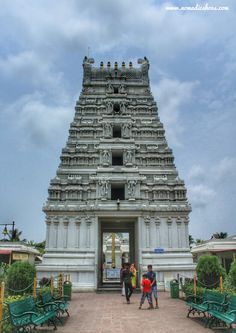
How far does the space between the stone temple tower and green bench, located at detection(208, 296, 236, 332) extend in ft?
45.8

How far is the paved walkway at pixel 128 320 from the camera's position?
36.1ft

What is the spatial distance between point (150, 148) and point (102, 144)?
4777mm

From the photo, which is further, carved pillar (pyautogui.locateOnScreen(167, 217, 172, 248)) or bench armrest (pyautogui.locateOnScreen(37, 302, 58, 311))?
carved pillar (pyautogui.locateOnScreen(167, 217, 172, 248))

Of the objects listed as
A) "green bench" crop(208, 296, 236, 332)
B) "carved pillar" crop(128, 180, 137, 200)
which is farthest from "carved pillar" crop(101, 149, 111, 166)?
"green bench" crop(208, 296, 236, 332)

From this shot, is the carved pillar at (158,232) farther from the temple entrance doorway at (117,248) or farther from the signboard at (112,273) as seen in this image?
the signboard at (112,273)

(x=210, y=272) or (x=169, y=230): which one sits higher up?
(x=169, y=230)

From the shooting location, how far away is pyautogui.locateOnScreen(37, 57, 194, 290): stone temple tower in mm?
26156

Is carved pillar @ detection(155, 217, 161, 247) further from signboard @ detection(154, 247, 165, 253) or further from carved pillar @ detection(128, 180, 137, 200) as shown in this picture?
carved pillar @ detection(128, 180, 137, 200)

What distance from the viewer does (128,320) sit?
1271cm

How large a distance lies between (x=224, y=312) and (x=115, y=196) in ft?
67.3

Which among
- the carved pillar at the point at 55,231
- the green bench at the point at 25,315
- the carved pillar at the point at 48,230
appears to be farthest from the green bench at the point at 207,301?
the carved pillar at the point at 48,230

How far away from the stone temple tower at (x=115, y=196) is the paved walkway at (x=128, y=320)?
9.20 meters

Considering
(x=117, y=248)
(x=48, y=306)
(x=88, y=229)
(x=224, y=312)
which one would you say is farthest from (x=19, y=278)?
(x=117, y=248)

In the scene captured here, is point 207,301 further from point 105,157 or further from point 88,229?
point 105,157
